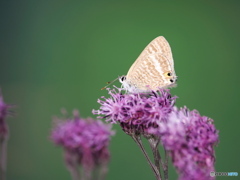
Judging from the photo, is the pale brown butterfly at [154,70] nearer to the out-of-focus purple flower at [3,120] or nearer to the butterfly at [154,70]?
the butterfly at [154,70]

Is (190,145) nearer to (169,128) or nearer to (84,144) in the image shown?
(169,128)

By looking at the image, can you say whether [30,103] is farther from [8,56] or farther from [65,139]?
[65,139]

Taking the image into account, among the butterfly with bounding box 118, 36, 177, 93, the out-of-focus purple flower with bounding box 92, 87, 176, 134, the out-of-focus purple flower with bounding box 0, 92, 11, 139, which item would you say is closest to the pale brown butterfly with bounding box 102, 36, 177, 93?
the butterfly with bounding box 118, 36, 177, 93

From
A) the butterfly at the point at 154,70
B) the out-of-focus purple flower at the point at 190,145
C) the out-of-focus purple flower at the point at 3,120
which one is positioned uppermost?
the butterfly at the point at 154,70

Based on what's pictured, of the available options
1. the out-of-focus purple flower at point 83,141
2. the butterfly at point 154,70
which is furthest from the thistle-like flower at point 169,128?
the out-of-focus purple flower at point 83,141

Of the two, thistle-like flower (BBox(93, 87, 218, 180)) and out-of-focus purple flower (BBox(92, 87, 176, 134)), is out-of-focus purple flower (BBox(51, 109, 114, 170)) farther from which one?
out-of-focus purple flower (BBox(92, 87, 176, 134))

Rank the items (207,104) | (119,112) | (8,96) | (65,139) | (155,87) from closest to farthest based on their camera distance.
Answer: (65,139), (119,112), (155,87), (207,104), (8,96)

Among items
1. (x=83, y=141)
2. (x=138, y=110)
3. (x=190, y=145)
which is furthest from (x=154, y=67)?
(x=83, y=141)

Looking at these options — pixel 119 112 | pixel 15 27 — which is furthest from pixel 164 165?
pixel 15 27
